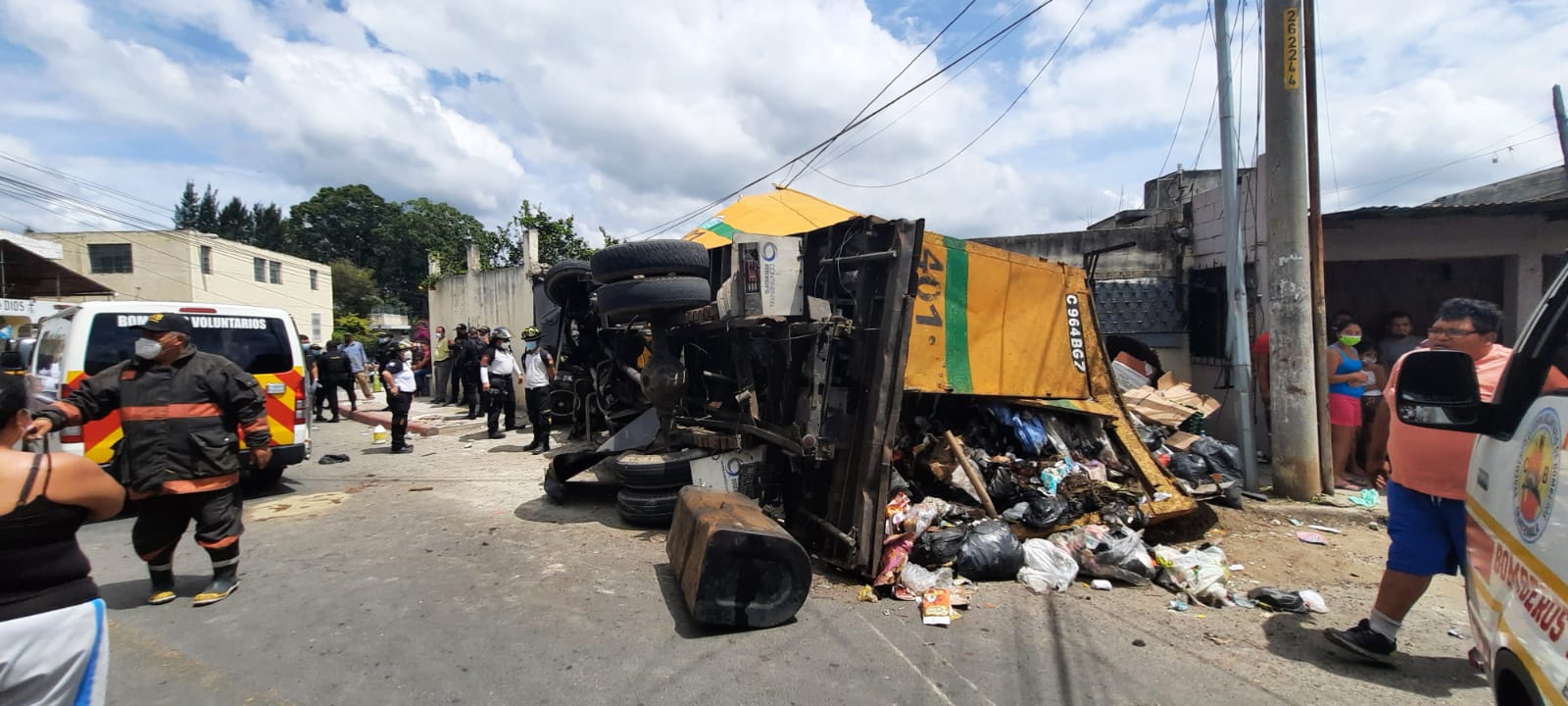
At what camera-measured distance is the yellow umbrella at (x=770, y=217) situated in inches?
310

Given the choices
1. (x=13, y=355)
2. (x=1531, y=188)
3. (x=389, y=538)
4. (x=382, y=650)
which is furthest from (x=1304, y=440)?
(x=1531, y=188)

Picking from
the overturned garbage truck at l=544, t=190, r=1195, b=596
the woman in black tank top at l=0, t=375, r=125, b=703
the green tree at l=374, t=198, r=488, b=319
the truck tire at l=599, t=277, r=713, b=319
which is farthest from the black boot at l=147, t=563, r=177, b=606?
the green tree at l=374, t=198, r=488, b=319

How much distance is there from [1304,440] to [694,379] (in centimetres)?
527

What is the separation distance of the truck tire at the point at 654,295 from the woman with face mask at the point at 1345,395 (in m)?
6.02

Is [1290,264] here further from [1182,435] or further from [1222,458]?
[1182,435]

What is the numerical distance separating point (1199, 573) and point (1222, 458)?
9.12ft

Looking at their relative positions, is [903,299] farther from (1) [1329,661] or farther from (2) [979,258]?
(1) [1329,661]

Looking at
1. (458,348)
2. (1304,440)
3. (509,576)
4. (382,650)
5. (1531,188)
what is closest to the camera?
(382,650)

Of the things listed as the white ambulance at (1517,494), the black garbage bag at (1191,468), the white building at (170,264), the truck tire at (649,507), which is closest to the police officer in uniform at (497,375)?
the truck tire at (649,507)

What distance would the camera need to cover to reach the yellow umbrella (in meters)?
7.87

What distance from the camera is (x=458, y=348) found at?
12422 millimetres

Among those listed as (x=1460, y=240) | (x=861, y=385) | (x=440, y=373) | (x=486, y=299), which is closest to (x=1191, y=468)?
(x=861, y=385)

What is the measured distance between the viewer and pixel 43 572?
2.00m

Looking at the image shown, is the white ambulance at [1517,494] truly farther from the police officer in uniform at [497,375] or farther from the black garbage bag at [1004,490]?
the police officer in uniform at [497,375]
